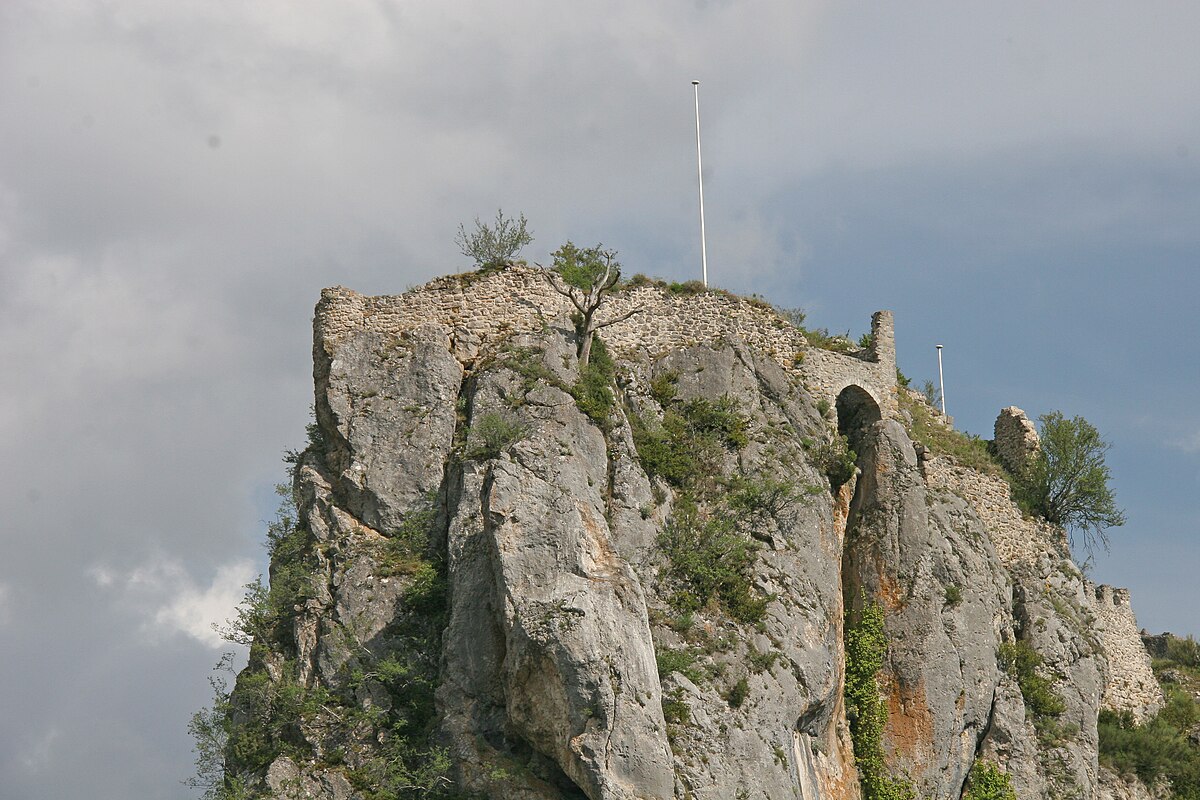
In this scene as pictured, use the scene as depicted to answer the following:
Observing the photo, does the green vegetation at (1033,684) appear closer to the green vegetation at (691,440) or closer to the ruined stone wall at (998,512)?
the ruined stone wall at (998,512)

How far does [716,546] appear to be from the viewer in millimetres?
39562

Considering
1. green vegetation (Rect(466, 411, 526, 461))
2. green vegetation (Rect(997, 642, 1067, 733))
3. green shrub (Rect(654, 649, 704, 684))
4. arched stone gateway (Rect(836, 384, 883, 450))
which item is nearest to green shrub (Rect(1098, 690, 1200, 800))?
green vegetation (Rect(997, 642, 1067, 733))

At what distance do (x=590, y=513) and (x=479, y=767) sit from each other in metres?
6.29

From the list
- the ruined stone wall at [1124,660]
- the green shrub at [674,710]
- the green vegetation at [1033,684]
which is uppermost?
the ruined stone wall at [1124,660]

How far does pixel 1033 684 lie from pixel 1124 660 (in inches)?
249

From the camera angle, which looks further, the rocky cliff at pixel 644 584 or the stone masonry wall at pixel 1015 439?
the stone masonry wall at pixel 1015 439

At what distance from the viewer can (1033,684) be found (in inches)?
1791

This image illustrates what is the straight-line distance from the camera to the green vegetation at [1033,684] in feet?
148

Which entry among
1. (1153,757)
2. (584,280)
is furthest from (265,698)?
(1153,757)

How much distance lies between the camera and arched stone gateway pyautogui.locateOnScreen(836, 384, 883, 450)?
4859 cm

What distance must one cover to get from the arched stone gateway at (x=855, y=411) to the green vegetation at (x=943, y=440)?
128cm

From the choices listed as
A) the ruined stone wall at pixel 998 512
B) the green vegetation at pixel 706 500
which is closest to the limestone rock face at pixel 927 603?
the ruined stone wall at pixel 998 512

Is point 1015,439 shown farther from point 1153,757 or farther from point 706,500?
point 706,500

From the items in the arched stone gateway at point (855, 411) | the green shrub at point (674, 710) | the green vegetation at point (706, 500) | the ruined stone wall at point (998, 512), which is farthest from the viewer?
the arched stone gateway at point (855, 411)
